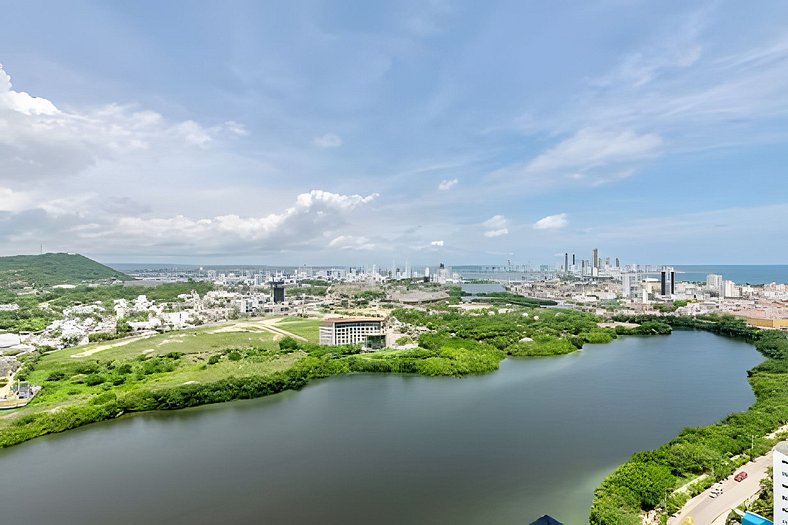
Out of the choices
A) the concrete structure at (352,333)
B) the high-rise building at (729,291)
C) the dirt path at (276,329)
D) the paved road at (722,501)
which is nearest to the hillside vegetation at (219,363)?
the dirt path at (276,329)

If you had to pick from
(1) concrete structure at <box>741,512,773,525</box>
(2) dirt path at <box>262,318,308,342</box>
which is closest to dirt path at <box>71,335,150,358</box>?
(2) dirt path at <box>262,318,308,342</box>

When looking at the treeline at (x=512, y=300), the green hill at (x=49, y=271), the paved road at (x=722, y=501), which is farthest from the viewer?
the green hill at (x=49, y=271)

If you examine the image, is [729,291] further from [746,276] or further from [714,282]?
[746,276]

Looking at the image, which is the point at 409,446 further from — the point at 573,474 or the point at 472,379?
the point at 472,379

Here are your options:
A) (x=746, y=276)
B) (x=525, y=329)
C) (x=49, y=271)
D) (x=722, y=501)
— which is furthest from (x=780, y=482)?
(x=746, y=276)

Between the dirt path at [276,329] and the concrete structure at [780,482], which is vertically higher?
the concrete structure at [780,482]

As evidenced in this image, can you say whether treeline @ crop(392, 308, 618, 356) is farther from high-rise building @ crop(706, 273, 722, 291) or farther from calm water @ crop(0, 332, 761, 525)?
high-rise building @ crop(706, 273, 722, 291)

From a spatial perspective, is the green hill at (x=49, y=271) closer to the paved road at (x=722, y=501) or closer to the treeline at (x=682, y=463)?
the treeline at (x=682, y=463)
